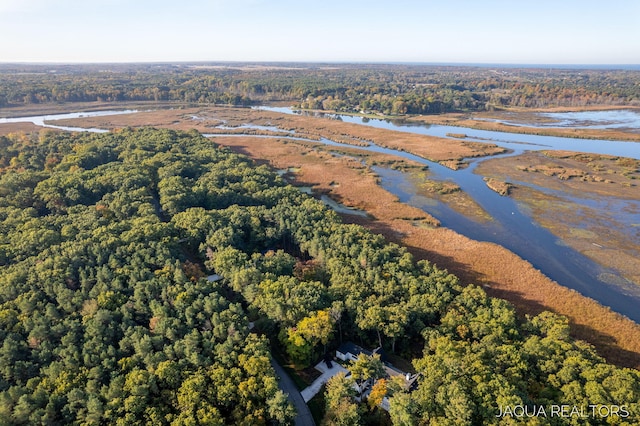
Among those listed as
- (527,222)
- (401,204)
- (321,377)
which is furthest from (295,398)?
(527,222)

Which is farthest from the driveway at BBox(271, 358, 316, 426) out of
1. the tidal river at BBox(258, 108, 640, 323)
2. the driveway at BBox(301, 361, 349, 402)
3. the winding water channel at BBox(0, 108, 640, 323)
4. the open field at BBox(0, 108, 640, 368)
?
the winding water channel at BBox(0, 108, 640, 323)

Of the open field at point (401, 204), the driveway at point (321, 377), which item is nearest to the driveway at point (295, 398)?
the driveway at point (321, 377)

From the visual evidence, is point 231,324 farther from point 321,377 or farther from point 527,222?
point 527,222

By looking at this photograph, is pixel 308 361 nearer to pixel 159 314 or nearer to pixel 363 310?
pixel 363 310

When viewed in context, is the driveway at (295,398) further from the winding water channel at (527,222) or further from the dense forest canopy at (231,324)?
the winding water channel at (527,222)

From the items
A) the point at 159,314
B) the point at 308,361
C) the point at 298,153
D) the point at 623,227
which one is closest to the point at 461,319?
the point at 308,361

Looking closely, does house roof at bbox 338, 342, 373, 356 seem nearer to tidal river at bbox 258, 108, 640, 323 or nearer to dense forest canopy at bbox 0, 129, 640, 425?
dense forest canopy at bbox 0, 129, 640, 425
